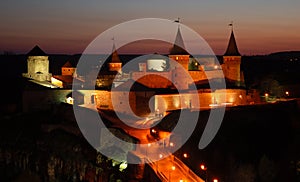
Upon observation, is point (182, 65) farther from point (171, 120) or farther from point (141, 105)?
point (171, 120)

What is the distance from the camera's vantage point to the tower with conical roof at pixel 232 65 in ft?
162

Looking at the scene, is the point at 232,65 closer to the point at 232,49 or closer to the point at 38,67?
the point at 232,49

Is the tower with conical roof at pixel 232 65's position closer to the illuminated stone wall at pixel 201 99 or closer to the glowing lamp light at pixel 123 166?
the illuminated stone wall at pixel 201 99

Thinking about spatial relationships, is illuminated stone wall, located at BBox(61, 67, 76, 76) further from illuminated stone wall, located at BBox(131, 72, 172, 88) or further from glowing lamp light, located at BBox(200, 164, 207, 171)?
glowing lamp light, located at BBox(200, 164, 207, 171)

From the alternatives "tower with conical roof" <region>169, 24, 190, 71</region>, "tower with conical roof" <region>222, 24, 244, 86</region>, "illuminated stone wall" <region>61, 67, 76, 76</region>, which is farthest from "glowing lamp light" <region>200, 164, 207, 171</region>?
"illuminated stone wall" <region>61, 67, 76, 76</region>

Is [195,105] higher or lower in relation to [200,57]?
lower

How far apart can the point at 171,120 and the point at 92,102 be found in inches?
357

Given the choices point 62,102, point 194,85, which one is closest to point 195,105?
point 194,85

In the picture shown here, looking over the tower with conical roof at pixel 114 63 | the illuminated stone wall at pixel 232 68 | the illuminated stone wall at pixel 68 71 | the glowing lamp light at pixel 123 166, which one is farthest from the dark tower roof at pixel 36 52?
the glowing lamp light at pixel 123 166

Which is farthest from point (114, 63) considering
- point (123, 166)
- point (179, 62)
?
point (123, 166)

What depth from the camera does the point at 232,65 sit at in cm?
4975

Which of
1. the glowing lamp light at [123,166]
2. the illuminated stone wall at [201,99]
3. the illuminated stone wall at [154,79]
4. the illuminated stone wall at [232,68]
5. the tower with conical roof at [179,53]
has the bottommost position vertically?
the glowing lamp light at [123,166]

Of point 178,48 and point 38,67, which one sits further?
point 38,67

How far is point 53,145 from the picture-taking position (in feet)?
112
